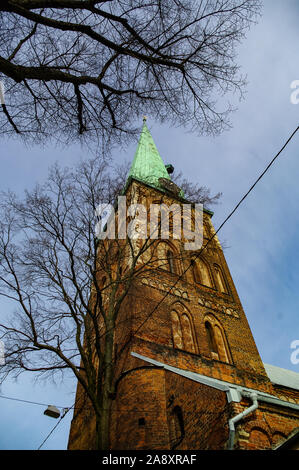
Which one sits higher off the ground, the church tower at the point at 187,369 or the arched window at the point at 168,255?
the arched window at the point at 168,255

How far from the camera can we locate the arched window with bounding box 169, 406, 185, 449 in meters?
7.72

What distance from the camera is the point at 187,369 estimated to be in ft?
34.7

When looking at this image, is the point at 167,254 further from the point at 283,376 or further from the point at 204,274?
the point at 283,376

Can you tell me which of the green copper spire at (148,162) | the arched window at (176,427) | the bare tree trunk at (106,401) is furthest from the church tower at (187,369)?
the green copper spire at (148,162)

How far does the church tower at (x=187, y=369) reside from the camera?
23.4ft

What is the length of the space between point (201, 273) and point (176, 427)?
8552 mm

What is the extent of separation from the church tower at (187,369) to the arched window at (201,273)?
0.06 meters

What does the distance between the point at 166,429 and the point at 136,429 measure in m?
0.67

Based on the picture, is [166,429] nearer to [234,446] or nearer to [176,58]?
[234,446]

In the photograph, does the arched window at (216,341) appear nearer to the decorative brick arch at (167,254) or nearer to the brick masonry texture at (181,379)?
the brick masonry texture at (181,379)

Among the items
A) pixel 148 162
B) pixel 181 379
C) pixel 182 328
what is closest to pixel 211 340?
pixel 182 328

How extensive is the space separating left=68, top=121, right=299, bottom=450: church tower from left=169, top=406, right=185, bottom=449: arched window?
0.07ft

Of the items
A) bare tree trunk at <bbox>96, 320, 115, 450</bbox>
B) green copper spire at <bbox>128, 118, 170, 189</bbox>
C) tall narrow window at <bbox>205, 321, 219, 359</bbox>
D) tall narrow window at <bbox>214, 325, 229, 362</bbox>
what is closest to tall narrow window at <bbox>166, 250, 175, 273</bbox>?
tall narrow window at <bbox>205, 321, 219, 359</bbox>

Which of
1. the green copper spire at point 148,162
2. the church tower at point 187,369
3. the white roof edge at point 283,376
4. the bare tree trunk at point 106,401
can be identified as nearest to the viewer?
the bare tree trunk at point 106,401
